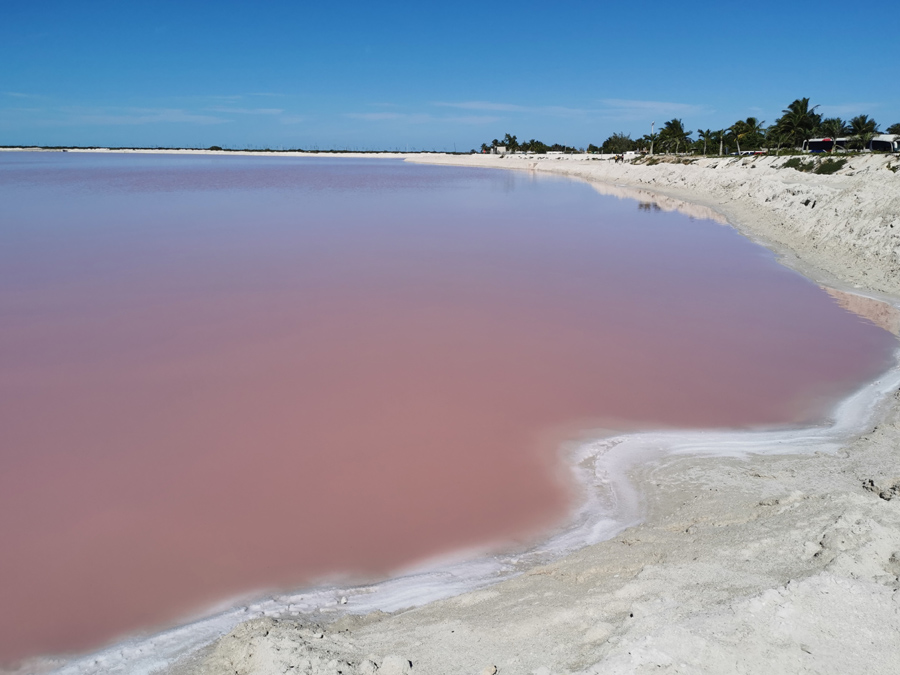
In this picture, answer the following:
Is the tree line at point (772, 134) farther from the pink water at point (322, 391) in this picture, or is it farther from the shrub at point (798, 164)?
the pink water at point (322, 391)

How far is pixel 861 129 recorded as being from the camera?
147 ft

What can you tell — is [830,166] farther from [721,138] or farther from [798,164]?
[721,138]

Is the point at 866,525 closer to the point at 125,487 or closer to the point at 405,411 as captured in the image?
the point at 405,411

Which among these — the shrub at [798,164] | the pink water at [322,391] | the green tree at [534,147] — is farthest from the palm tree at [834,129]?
the green tree at [534,147]

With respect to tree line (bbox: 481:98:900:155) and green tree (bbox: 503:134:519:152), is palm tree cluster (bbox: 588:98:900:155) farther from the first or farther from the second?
green tree (bbox: 503:134:519:152)

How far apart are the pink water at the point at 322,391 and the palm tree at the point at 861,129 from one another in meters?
32.8

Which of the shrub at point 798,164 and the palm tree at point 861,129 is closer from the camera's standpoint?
the shrub at point 798,164

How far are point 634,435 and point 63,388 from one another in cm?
819

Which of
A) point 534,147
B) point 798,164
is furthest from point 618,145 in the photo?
point 798,164

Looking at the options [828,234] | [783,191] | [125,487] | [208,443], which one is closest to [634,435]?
[208,443]

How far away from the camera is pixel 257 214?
91.2 ft

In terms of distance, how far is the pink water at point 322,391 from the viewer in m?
5.55

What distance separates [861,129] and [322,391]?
51.4m

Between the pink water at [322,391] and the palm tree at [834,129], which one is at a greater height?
the palm tree at [834,129]
